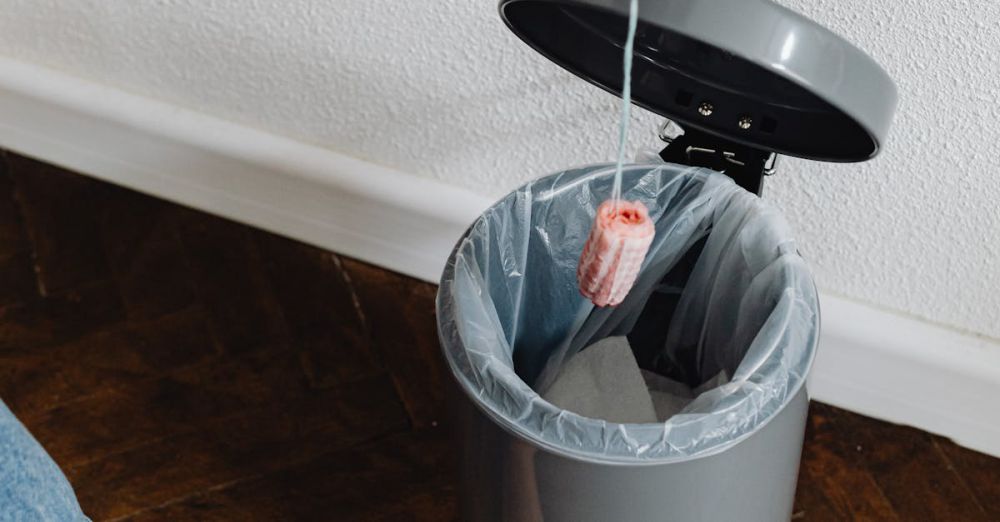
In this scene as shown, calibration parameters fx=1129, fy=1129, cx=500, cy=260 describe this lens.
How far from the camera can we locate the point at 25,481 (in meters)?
0.56

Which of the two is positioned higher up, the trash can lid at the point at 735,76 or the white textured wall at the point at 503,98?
the trash can lid at the point at 735,76

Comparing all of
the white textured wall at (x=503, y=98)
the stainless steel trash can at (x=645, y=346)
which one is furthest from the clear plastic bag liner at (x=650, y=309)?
the white textured wall at (x=503, y=98)

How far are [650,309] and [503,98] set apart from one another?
0.22m

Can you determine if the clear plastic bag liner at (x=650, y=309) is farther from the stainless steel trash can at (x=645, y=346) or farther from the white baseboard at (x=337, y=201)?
the white baseboard at (x=337, y=201)

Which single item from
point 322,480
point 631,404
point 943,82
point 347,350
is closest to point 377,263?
point 347,350

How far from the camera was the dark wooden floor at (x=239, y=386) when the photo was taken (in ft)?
3.14

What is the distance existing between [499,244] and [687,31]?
20cm

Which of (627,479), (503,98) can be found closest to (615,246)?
(627,479)

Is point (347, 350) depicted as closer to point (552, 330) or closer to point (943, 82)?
point (552, 330)

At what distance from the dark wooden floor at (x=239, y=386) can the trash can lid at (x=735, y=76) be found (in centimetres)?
37

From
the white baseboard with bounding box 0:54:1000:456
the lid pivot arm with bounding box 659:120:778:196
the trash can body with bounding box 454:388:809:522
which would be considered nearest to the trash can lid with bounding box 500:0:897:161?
the lid pivot arm with bounding box 659:120:778:196

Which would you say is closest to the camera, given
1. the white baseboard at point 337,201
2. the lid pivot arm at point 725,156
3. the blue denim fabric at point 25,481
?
the blue denim fabric at point 25,481

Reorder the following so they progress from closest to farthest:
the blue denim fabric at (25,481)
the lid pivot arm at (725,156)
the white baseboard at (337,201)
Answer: the blue denim fabric at (25,481) < the lid pivot arm at (725,156) < the white baseboard at (337,201)

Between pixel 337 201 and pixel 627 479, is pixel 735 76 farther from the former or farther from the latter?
pixel 337 201
